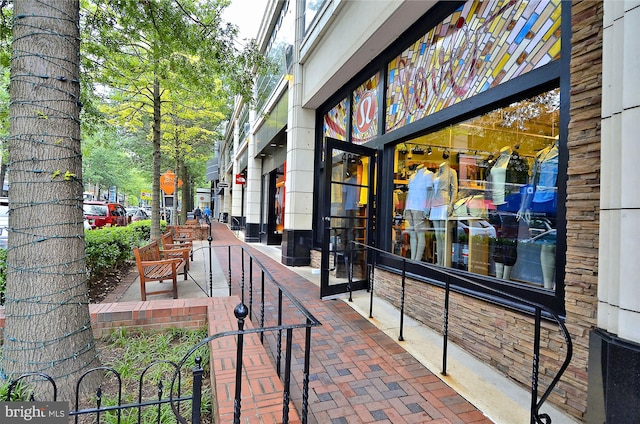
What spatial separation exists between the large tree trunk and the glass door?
2.95 meters

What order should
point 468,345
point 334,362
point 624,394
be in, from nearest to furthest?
point 624,394, point 334,362, point 468,345

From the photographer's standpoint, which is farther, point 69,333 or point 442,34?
point 442,34

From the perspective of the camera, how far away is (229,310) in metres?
3.62

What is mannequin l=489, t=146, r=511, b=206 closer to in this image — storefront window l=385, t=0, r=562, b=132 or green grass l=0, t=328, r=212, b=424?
storefront window l=385, t=0, r=562, b=132

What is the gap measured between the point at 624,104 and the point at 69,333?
395 centimetres

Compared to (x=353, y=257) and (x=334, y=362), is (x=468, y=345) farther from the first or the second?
(x=353, y=257)

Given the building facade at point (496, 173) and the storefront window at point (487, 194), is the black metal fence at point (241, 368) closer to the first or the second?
the building facade at point (496, 173)

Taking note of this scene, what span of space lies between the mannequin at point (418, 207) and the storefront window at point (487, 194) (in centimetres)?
1

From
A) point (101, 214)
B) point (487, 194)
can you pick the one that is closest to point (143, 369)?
point (487, 194)

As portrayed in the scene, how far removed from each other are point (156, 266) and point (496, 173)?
208 inches

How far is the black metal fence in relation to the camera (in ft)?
5.19

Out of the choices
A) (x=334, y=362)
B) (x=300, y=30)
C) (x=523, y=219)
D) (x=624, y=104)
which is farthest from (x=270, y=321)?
(x=300, y=30)

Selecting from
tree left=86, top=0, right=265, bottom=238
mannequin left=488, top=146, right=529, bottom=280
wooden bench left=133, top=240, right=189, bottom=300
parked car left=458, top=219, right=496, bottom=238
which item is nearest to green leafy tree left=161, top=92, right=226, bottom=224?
tree left=86, top=0, right=265, bottom=238

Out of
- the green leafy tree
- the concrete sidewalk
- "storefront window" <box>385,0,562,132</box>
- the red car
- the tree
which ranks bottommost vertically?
the concrete sidewalk
